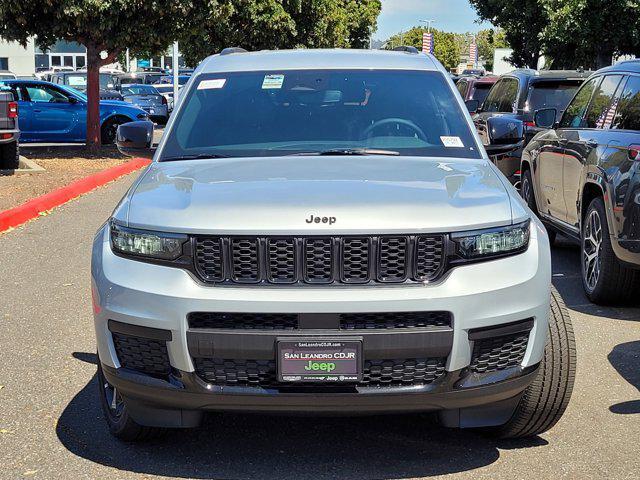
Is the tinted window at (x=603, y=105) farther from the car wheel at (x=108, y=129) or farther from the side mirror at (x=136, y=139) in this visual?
the car wheel at (x=108, y=129)

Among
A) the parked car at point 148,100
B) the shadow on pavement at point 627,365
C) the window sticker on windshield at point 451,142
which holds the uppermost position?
the window sticker on windshield at point 451,142

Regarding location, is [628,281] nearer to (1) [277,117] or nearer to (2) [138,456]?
(1) [277,117]

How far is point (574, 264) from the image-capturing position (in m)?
9.34

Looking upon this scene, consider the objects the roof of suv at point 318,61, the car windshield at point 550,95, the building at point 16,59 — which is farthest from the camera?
the building at point 16,59

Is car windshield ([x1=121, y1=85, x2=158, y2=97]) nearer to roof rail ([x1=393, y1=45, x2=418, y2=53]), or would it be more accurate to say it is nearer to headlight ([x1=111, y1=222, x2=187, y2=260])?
roof rail ([x1=393, y1=45, x2=418, y2=53])

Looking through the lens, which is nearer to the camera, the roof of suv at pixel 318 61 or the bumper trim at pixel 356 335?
the bumper trim at pixel 356 335

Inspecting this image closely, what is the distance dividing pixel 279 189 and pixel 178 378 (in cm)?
87

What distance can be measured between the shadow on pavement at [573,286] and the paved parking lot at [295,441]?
1.03m

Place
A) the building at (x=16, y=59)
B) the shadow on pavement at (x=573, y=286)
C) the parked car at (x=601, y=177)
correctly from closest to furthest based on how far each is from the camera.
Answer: the parked car at (x=601, y=177), the shadow on pavement at (x=573, y=286), the building at (x=16, y=59)

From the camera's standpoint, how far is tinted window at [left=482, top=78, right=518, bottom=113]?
13516 millimetres

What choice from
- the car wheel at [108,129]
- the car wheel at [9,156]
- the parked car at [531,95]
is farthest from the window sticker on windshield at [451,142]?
the car wheel at [108,129]

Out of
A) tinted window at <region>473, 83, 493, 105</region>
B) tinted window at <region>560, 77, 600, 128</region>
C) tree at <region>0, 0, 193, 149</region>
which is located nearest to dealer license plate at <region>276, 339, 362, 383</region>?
tinted window at <region>560, 77, 600, 128</region>

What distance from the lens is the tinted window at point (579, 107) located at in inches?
329

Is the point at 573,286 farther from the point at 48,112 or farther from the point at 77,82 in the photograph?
the point at 77,82
